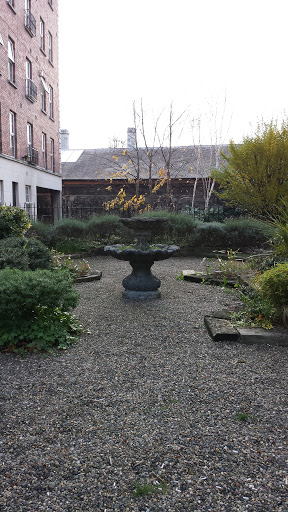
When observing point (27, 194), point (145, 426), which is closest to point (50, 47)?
point (27, 194)

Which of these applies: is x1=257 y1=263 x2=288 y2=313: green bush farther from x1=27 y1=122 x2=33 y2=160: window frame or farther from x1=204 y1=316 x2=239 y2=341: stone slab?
x1=27 y1=122 x2=33 y2=160: window frame

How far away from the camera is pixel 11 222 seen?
7.93 meters

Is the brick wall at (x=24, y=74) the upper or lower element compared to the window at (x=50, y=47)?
lower

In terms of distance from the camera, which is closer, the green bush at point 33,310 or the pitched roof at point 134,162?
the green bush at point 33,310

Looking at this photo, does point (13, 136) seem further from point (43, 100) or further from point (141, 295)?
point (141, 295)

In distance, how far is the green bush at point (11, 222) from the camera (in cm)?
777

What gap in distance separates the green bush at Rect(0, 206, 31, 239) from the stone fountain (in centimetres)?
277

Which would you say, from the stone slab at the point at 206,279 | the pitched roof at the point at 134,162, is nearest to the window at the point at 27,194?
the pitched roof at the point at 134,162

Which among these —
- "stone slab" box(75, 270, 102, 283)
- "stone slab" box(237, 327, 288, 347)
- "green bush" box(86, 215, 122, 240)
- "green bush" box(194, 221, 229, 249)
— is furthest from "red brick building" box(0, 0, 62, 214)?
"stone slab" box(237, 327, 288, 347)

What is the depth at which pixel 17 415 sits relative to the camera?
8.41ft

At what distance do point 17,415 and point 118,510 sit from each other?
1.09 meters

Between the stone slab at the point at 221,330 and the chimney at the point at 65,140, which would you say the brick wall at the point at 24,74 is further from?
the stone slab at the point at 221,330

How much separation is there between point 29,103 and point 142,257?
529 inches

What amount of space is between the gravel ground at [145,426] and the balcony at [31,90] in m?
15.0
